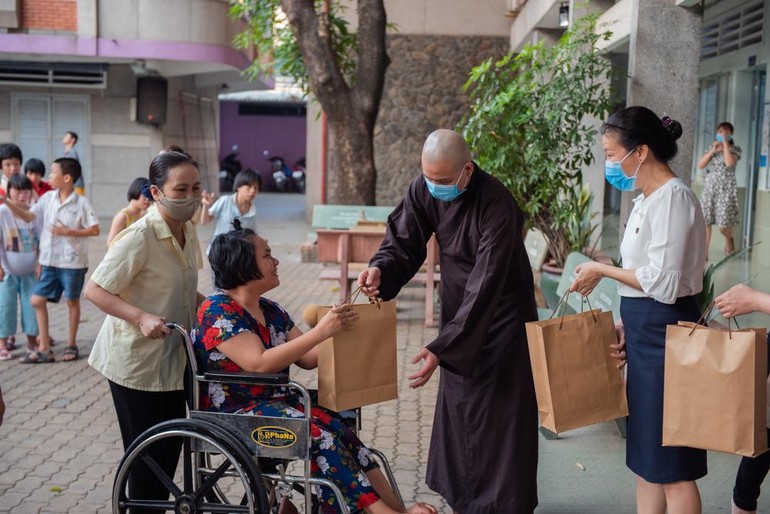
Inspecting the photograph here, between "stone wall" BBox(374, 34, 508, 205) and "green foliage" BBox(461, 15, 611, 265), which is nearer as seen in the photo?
"green foliage" BBox(461, 15, 611, 265)

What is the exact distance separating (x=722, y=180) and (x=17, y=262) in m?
8.16

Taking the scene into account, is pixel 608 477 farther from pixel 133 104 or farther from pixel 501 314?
pixel 133 104

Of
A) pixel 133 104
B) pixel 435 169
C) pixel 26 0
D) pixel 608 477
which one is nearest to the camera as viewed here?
pixel 435 169

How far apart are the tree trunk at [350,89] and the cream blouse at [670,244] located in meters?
7.74

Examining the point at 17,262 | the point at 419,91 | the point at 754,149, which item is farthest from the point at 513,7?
the point at 17,262

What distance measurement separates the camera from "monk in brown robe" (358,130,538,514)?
3.70m

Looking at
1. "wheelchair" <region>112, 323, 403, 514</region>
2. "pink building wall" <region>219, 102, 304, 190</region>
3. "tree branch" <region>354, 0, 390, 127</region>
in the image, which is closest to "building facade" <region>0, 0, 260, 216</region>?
"tree branch" <region>354, 0, 390, 127</region>

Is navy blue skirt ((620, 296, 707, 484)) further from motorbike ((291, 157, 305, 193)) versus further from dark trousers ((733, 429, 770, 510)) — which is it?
motorbike ((291, 157, 305, 193))

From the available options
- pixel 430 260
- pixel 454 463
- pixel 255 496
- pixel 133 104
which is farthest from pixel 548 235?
pixel 133 104

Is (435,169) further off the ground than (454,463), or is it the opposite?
(435,169)

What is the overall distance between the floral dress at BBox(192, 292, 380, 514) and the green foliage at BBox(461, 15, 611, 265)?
4.64 metres

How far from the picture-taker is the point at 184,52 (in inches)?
698

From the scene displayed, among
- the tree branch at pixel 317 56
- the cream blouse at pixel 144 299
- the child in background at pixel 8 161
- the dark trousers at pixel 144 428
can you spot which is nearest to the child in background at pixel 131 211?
the child in background at pixel 8 161

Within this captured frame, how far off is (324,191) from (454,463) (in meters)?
14.3
